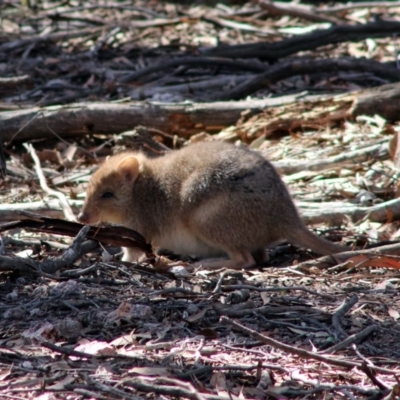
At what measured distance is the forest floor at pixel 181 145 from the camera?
13.6 feet

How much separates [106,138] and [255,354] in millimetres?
5494

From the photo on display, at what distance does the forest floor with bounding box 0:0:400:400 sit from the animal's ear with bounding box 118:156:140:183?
57 centimetres

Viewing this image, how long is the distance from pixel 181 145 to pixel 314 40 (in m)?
2.81

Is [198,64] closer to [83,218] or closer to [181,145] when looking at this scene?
[181,145]

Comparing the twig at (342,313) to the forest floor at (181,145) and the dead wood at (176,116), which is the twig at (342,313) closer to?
the forest floor at (181,145)

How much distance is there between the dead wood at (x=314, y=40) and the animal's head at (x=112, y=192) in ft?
14.0

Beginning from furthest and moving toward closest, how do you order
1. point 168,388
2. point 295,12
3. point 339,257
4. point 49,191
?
point 295,12
point 49,191
point 339,257
point 168,388

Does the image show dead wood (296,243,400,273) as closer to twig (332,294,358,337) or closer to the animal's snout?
twig (332,294,358,337)

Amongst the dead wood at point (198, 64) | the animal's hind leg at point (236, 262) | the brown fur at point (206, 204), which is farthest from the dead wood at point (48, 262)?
the dead wood at point (198, 64)

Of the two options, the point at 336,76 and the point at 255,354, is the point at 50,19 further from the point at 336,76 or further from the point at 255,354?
the point at 255,354

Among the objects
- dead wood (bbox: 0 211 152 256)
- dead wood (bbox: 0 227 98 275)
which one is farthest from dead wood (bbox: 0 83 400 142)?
dead wood (bbox: 0 227 98 275)

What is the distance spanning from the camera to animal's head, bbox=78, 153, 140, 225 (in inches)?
281

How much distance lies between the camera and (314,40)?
35.3 ft

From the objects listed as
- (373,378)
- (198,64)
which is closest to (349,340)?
(373,378)
